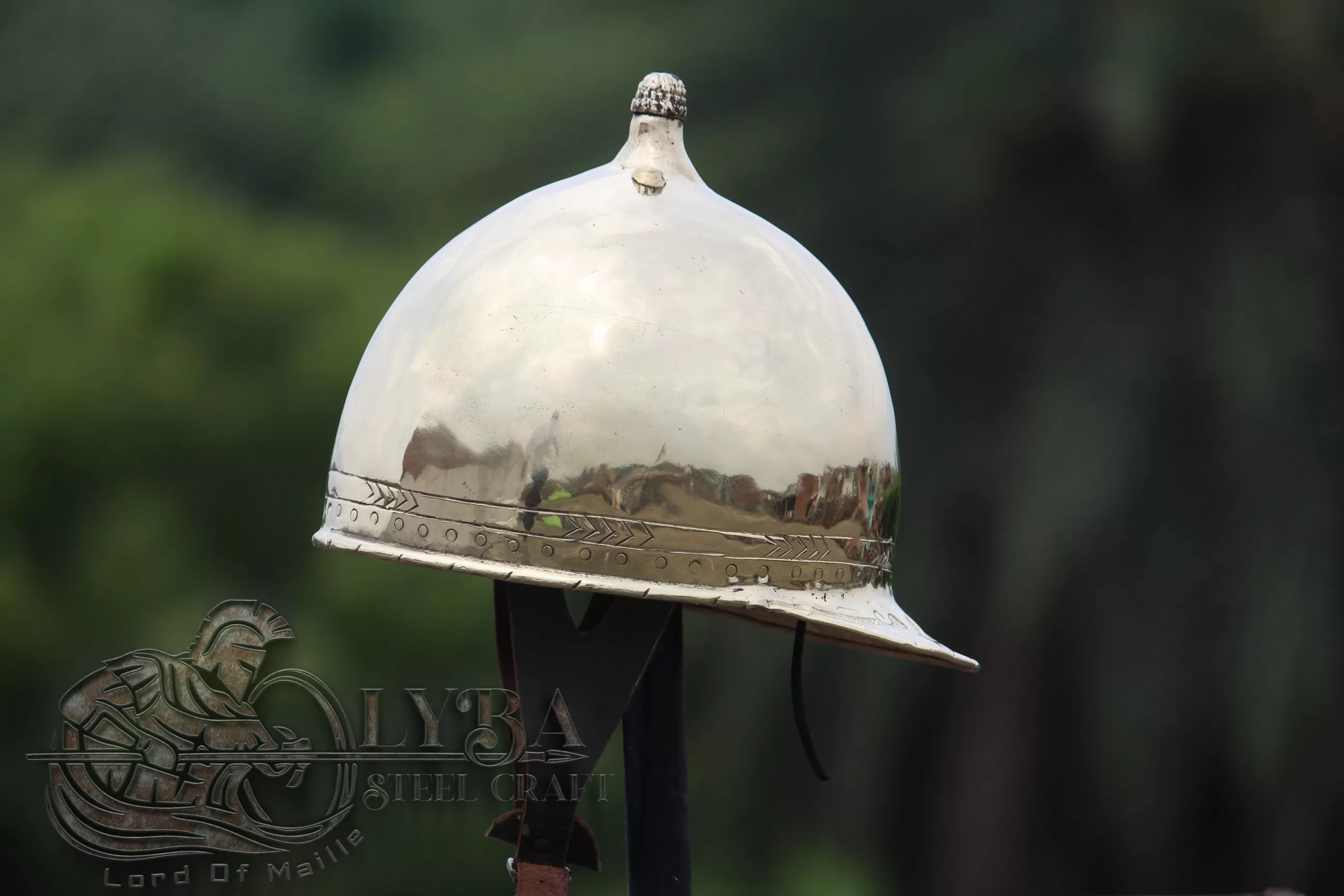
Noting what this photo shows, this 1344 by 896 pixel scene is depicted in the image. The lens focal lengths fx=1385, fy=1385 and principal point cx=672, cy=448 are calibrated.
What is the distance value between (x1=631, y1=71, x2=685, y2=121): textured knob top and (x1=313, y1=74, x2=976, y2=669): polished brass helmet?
4.8 inches

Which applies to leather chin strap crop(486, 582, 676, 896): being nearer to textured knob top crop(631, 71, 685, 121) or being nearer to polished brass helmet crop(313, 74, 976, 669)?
polished brass helmet crop(313, 74, 976, 669)

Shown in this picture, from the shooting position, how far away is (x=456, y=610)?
3357 millimetres

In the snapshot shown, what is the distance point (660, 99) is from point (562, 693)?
704mm

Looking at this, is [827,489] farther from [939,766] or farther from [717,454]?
[939,766]

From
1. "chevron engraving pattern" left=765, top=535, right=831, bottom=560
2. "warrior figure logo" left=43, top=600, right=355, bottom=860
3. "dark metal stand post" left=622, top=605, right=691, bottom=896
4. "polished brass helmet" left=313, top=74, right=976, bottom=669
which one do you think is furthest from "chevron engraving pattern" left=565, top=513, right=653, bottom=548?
"warrior figure logo" left=43, top=600, right=355, bottom=860

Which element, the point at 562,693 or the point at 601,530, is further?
the point at 562,693

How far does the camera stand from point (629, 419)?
136cm

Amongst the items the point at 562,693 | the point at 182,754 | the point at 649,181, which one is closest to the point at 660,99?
the point at 649,181

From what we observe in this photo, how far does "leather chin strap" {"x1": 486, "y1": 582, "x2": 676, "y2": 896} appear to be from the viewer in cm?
147

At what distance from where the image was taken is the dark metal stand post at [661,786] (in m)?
1.67

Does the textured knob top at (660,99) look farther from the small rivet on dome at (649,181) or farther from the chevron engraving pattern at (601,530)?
the chevron engraving pattern at (601,530)

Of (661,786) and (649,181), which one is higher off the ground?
(649,181)

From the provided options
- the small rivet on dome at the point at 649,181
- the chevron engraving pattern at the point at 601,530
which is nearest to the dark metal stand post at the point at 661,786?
the chevron engraving pattern at the point at 601,530

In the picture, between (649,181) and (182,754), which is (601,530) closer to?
(649,181)
